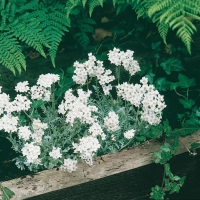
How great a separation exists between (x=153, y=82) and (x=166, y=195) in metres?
0.76

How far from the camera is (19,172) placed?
215cm

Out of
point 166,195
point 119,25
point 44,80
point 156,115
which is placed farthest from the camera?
point 119,25

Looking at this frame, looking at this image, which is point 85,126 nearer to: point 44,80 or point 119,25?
point 44,80

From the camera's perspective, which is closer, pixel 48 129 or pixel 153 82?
pixel 48 129

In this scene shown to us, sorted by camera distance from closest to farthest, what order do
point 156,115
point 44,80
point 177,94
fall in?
point 44,80
point 156,115
point 177,94

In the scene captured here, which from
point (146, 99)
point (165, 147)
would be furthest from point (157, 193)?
point (146, 99)

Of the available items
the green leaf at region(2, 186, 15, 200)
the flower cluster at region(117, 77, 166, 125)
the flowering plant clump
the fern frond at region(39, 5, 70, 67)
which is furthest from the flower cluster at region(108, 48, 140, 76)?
the green leaf at region(2, 186, 15, 200)

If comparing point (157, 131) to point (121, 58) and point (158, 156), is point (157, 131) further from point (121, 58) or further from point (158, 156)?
point (121, 58)

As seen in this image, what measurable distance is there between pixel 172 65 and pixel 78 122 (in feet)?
2.96

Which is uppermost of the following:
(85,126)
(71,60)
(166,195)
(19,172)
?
(71,60)

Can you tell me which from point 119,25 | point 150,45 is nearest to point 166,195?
point 150,45

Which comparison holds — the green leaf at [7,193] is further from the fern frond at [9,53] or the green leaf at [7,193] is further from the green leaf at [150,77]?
the green leaf at [150,77]

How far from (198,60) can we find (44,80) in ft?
4.13

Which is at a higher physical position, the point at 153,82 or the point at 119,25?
the point at 119,25
